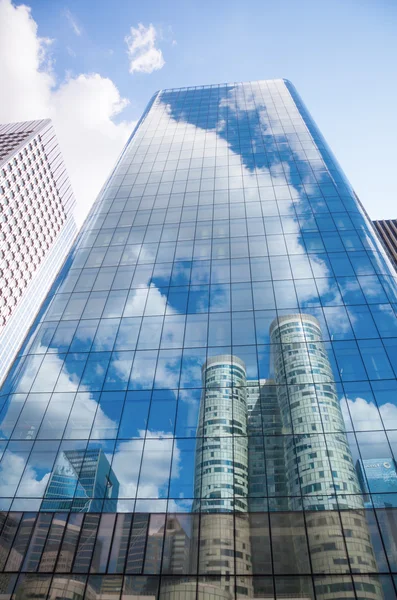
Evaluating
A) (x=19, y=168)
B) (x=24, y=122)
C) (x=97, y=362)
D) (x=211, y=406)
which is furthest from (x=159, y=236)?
(x=24, y=122)

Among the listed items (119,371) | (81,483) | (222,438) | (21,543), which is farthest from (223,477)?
(119,371)

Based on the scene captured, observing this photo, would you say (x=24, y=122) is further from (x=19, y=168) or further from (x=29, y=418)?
(x=29, y=418)

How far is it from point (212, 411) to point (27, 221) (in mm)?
88175

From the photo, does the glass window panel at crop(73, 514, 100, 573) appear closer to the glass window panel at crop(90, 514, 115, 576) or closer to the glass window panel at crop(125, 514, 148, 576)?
Result: the glass window panel at crop(90, 514, 115, 576)

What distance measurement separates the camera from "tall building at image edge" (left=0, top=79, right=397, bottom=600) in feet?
64.2

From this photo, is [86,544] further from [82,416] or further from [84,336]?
[84,336]

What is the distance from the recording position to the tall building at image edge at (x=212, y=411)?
1958 cm

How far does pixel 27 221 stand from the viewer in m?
97.4

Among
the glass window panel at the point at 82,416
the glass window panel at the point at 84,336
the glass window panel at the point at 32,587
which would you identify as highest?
the glass window panel at the point at 84,336

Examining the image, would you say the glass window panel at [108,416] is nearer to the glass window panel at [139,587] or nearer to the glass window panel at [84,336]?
the glass window panel at [84,336]

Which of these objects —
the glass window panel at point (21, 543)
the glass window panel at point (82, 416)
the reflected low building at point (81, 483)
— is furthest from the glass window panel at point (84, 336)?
the glass window panel at point (21, 543)

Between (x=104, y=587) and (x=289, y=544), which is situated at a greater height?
(x=289, y=544)

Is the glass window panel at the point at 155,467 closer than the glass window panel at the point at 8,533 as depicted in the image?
No

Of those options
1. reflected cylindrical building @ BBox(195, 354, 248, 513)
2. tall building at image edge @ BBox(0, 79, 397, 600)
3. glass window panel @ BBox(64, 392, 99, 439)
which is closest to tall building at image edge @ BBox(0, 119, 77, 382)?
tall building at image edge @ BBox(0, 79, 397, 600)
